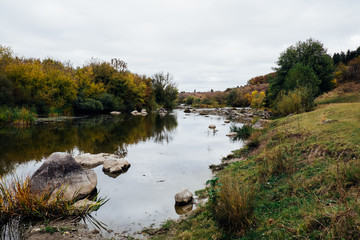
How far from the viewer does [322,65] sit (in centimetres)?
2862

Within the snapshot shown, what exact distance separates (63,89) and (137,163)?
24548 mm

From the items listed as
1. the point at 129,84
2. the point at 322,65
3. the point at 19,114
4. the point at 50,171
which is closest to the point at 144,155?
the point at 50,171

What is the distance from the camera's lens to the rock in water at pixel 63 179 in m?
6.21

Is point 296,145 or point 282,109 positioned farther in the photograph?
point 282,109

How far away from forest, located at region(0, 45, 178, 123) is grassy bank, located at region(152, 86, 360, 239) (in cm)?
2395

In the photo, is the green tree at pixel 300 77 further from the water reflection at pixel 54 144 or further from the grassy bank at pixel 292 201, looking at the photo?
the grassy bank at pixel 292 201

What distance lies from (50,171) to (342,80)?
42.0 m

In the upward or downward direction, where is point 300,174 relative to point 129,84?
downward

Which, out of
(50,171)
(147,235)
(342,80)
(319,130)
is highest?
(342,80)

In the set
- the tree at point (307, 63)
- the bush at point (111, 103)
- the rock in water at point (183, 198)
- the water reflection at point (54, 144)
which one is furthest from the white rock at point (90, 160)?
the bush at point (111, 103)

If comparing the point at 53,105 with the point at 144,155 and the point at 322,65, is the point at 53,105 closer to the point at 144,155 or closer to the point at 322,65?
the point at 144,155

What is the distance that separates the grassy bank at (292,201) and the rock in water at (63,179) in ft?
10.4

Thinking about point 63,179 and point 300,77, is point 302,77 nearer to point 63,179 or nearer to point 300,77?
point 300,77

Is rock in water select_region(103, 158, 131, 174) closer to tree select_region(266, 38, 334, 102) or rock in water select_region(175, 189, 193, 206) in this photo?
rock in water select_region(175, 189, 193, 206)
